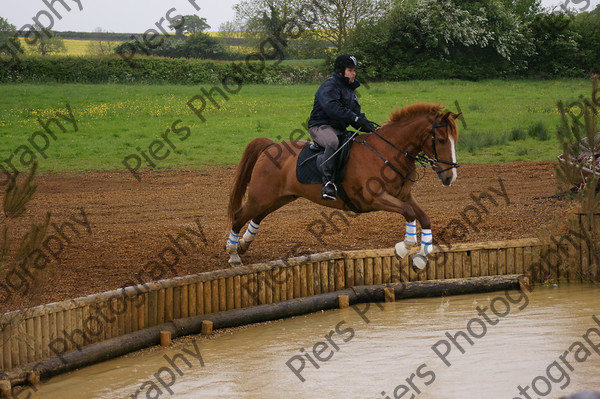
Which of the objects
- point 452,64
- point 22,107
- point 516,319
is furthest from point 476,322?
point 452,64

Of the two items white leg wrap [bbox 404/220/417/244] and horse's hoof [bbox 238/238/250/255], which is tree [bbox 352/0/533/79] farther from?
white leg wrap [bbox 404/220/417/244]

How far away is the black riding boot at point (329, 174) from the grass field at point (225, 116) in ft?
23.4

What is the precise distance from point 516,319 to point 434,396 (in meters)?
2.97

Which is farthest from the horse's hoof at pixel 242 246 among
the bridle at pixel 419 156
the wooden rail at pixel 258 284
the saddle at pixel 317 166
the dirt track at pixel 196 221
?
the bridle at pixel 419 156

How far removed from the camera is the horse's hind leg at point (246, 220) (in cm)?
1107

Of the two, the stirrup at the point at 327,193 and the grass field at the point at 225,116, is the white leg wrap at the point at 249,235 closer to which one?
the stirrup at the point at 327,193

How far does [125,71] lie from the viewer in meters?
35.9

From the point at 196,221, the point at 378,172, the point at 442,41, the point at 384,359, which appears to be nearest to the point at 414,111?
the point at 378,172

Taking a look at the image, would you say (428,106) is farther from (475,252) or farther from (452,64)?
(452,64)

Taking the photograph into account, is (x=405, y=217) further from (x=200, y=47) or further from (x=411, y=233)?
(x=200, y=47)

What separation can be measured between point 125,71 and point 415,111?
2824 centimetres

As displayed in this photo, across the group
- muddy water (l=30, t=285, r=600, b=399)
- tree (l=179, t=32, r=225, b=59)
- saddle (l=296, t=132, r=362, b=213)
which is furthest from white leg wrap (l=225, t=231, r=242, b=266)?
tree (l=179, t=32, r=225, b=59)

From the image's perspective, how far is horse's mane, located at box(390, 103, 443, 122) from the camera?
9.83 meters

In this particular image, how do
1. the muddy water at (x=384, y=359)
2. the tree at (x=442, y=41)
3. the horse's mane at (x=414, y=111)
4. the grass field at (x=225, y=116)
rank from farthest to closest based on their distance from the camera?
1. the tree at (x=442, y=41)
2. the grass field at (x=225, y=116)
3. the horse's mane at (x=414, y=111)
4. the muddy water at (x=384, y=359)
